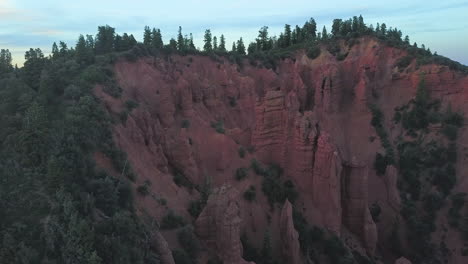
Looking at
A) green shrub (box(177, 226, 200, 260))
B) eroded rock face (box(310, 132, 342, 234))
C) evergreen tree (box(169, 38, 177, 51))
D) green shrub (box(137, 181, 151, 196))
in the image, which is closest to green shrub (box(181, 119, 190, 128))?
eroded rock face (box(310, 132, 342, 234))

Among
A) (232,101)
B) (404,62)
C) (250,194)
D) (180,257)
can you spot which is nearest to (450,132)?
(404,62)

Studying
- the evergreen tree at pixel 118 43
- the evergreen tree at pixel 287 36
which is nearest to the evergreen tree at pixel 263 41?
the evergreen tree at pixel 287 36

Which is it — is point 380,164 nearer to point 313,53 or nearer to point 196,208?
point 313,53

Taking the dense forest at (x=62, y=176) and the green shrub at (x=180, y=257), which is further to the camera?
the green shrub at (x=180, y=257)

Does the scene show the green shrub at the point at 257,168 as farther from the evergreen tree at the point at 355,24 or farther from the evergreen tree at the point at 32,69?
the evergreen tree at the point at 355,24

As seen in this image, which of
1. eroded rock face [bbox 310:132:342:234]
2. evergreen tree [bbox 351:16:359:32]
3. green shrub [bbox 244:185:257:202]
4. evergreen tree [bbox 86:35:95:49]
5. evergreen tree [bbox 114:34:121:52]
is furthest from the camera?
evergreen tree [bbox 351:16:359:32]

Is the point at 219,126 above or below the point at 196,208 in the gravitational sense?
above

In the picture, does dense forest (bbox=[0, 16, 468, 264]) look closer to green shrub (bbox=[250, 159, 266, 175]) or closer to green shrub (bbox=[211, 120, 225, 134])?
green shrub (bbox=[211, 120, 225, 134])
